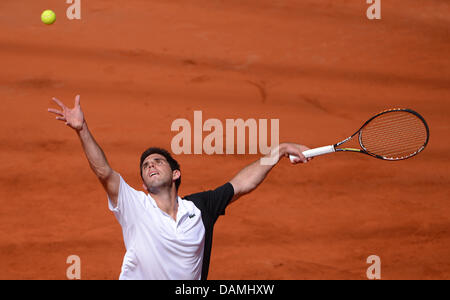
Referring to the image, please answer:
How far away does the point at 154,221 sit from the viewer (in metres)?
4.04

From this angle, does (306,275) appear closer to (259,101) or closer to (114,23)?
(259,101)

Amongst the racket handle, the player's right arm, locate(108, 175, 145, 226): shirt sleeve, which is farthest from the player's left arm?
the player's right arm

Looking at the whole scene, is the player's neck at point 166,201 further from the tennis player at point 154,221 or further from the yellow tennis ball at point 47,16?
the yellow tennis ball at point 47,16

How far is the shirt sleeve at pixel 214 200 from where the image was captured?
14.4ft

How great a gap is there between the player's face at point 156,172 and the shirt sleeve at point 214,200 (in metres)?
0.23

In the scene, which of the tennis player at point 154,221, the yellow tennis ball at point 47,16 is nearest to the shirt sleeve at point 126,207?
the tennis player at point 154,221

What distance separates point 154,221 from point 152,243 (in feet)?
0.46

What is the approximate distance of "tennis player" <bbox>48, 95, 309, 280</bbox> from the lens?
13.0 ft

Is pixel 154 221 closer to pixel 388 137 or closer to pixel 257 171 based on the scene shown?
pixel 257 171

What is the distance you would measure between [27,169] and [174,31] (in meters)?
2.69

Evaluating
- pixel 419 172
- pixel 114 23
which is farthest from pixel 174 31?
pixel 419 172

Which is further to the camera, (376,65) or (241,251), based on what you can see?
(376,65)

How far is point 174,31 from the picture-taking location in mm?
8461

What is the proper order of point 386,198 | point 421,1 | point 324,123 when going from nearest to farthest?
point 386,198, point 324,123, point 421,1
